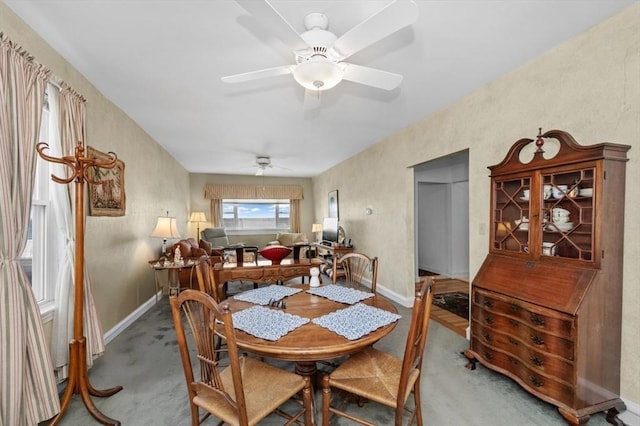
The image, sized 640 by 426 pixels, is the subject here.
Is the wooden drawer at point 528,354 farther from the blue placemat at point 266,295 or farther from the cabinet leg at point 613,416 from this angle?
the blue placemat at point 266,295

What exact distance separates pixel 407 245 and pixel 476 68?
2.34 m

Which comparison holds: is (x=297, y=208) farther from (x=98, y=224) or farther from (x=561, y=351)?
(x=561, y=351)

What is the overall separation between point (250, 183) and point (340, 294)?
22.0 ft

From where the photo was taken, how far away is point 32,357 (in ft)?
5.48

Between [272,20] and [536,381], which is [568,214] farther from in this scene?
[272,20]

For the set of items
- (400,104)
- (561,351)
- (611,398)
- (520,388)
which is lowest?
(520,388)

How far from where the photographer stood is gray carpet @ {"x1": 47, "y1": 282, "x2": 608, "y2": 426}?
1.83 m

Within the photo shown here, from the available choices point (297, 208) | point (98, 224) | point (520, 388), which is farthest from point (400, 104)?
point (297, 208)

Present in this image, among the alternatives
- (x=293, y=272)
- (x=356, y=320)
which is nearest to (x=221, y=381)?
(x=356, y=320)

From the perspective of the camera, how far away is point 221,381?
1.39m

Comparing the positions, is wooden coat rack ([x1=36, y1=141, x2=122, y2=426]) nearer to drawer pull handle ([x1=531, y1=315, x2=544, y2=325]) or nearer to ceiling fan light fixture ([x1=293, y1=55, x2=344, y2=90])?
ceiling fan light fixture ([x1=293, y1=55, x2=344, y2=90])

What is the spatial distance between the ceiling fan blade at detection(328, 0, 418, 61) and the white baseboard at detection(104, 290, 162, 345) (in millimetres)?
3389

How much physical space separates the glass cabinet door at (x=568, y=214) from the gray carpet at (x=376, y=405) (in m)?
1.07

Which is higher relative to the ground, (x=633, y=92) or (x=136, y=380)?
(x=633, y=92)
